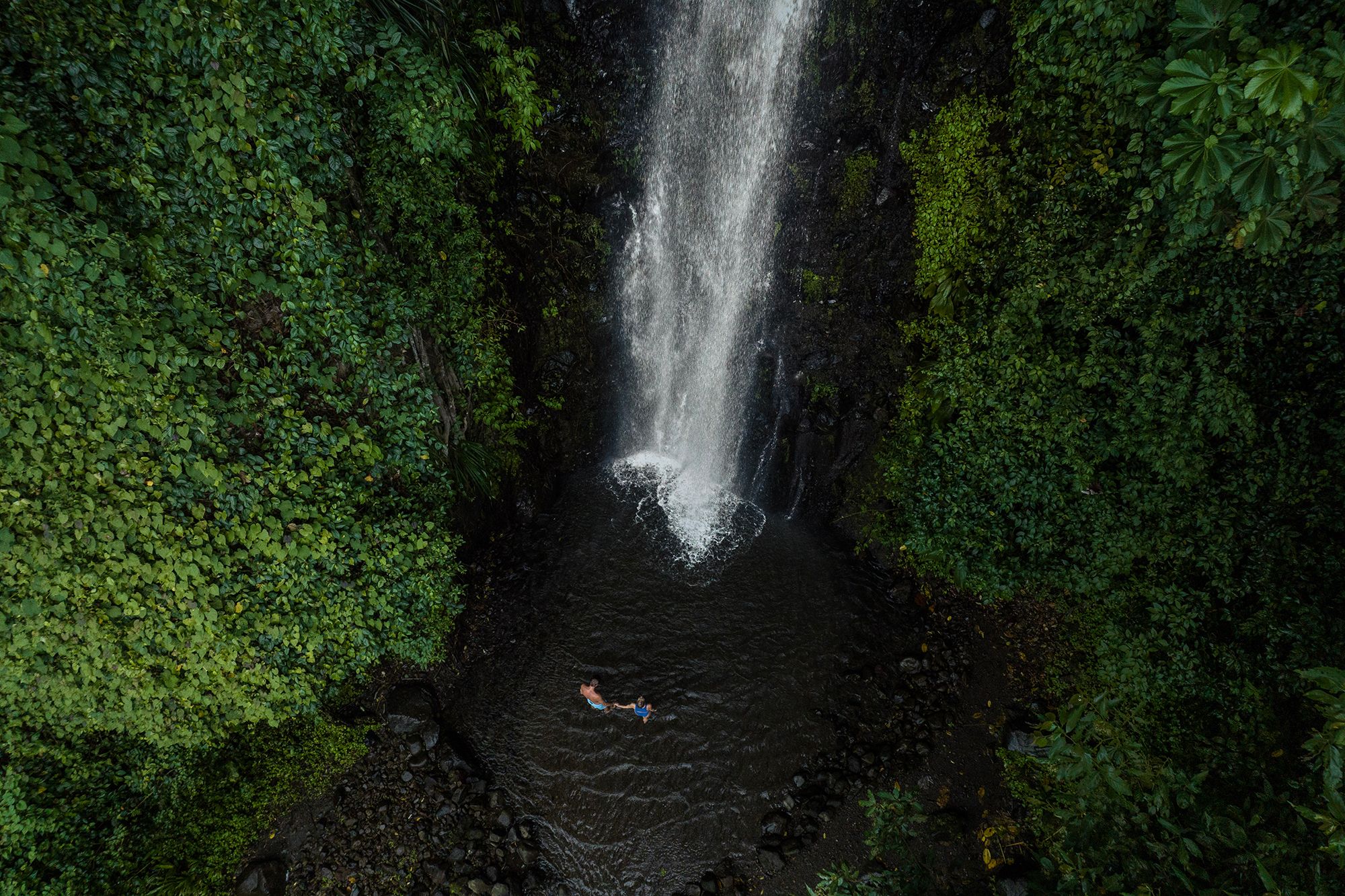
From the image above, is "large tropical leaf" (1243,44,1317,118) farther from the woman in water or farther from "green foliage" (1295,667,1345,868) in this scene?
the woman in water

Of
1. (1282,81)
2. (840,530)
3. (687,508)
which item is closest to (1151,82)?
(1282,81)

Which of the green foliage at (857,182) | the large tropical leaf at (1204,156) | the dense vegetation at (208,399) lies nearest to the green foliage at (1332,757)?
the large tropical leaf at (1204,156)

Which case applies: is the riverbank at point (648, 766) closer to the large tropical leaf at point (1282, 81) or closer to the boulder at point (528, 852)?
the boulder at point (528, 852)

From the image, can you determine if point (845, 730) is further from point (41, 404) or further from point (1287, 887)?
point (41, 404)

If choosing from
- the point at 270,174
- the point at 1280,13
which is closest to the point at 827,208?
the point at 1280,13

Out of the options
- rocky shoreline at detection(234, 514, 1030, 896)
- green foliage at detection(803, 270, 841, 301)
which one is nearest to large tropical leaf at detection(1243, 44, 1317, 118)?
green foliage at detection(803, 270, 841, 301)

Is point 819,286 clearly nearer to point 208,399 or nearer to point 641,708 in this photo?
point 641,708
